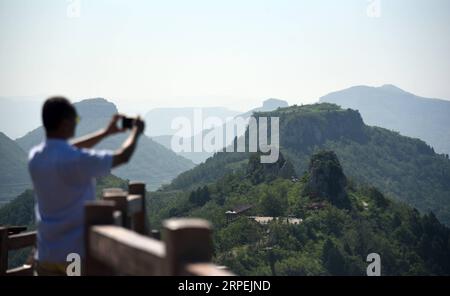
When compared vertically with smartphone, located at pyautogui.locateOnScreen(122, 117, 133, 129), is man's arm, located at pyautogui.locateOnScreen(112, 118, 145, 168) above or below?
below

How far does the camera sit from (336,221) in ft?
406

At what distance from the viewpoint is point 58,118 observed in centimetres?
473

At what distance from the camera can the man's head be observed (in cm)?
468

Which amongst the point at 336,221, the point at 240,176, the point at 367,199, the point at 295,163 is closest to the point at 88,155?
the point at 336,221

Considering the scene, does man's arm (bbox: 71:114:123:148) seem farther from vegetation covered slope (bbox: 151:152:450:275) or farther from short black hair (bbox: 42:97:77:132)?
vegetation covered slope (bbox: 151:152:450:275)

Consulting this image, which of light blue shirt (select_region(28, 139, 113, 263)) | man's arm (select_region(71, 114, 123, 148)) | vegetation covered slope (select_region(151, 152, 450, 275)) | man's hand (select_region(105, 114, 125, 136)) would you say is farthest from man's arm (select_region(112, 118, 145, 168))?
vegetation covered slope (select_region(151, 152, 450, 275))

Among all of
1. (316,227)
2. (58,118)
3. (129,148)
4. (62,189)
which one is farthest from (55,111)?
(316,227)

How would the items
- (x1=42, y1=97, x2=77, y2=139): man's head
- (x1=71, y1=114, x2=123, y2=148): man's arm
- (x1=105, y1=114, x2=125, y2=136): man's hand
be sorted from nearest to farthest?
1. (x1=42, y1=97, x2=77, y2=139): man's head
2. (x1=105, y1=114, x2=125, y2=136): man's hand
3. (x1=71, y1=114, x2=123, y2=148): man's arm

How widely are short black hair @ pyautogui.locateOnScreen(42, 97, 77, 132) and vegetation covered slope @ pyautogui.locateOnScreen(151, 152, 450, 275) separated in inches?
3949

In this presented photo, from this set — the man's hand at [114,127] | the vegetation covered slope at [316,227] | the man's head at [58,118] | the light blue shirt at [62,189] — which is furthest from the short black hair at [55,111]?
the vegetation covered slope at [316,227]

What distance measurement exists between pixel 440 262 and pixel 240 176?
46.3 meters

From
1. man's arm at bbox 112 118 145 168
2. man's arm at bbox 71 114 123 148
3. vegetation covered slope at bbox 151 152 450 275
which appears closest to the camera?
man's arm at bbox 112 118 145 168

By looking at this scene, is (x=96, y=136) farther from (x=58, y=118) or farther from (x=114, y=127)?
(x=58, y=118)
